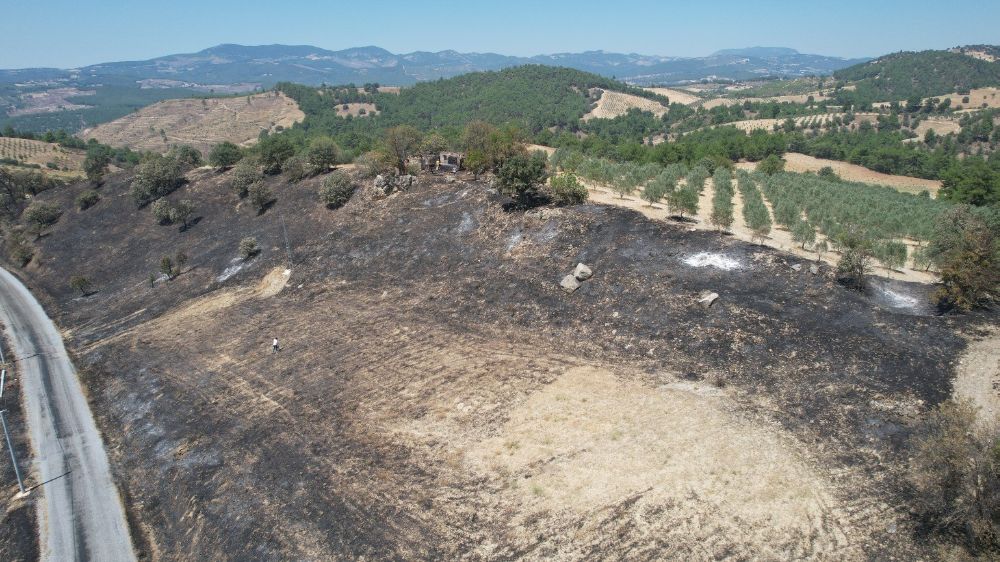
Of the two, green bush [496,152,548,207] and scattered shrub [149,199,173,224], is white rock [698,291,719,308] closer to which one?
green bush [496,152,548,207]

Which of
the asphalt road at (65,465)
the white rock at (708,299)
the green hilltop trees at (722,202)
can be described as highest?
the green hilltop trees at (722,202)

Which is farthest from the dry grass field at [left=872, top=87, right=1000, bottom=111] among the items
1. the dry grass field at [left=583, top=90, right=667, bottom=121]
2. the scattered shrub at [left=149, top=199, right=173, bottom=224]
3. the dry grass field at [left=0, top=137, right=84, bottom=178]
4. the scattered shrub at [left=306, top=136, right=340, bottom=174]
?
the dry grass field at [left=0, top=137, right=84, bottom=178]

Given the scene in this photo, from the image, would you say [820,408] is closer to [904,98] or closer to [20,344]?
[20,344]

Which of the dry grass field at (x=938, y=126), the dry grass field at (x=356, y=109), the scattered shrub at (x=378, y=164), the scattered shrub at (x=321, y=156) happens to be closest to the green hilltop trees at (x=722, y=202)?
the scattered shrub at (x=378, y=164)

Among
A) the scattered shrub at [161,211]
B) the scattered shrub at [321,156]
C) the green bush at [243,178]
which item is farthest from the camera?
the green bush at [243,178]

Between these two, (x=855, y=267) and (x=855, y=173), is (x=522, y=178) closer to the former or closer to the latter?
(x=855, y=267)

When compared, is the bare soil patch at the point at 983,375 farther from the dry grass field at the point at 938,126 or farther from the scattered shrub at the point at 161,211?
the dry grass field at the point at 938,126
